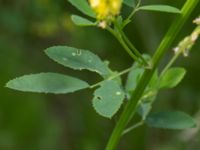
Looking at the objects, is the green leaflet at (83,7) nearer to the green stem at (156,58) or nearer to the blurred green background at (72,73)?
the green stem at (156,58)

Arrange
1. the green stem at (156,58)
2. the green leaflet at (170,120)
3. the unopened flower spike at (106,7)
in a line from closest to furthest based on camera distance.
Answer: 1. the unopened flower spike at (106,7)
2. the green stem at (156,58)
3. the green leaflet at (170,120)

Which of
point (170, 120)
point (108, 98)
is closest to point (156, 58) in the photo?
point (108, 98)

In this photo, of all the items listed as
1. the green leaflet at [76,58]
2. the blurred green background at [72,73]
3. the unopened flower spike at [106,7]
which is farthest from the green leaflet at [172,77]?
the blurred green background at [72,73]

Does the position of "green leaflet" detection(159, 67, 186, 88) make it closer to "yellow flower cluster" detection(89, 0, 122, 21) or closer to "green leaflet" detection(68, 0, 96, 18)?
"green leaflet" detection(68, 0, 96, 18)

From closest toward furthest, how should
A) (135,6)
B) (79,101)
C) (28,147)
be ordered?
(135,6) < (28,147) < (79,101)

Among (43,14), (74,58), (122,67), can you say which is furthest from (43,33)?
(74,58)

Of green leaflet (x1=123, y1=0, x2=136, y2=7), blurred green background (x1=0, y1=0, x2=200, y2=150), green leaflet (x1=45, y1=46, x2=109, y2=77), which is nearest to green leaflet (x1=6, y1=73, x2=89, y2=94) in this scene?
green leaflet (x1=45, y1=46, x2=109, y2=77)

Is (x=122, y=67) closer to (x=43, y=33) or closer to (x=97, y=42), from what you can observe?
(x=97, y=42)
